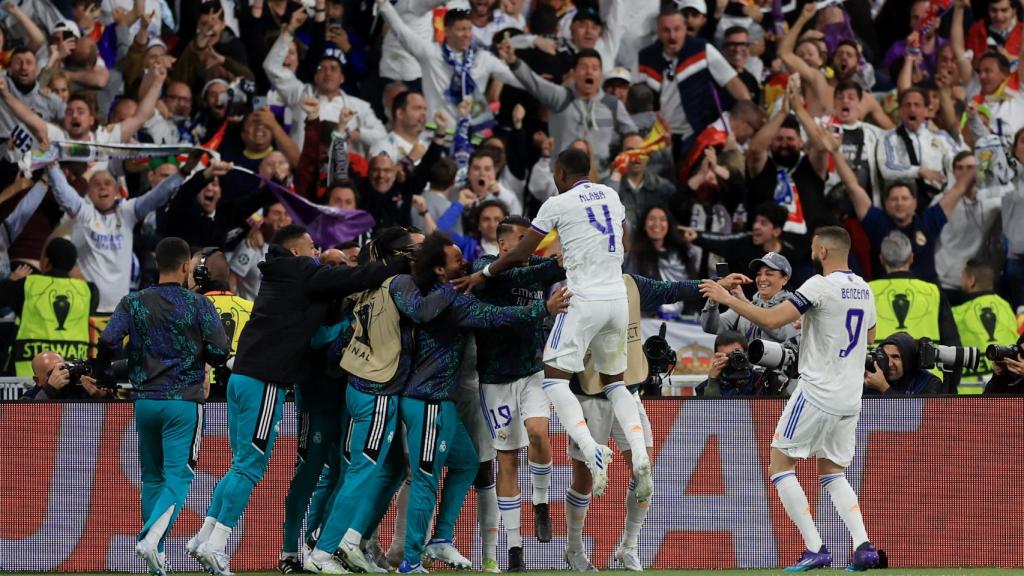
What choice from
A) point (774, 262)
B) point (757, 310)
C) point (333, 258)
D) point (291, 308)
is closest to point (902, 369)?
point (774, 262)

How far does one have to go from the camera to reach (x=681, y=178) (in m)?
17.8

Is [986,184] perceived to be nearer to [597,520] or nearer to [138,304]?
[597,520]

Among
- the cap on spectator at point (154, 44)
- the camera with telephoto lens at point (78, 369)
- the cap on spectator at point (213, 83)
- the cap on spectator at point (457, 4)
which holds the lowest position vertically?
the camera with telephoto lens at point (78, 369)

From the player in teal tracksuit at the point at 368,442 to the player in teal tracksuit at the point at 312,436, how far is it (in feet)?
1.39

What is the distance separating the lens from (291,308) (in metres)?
10.6

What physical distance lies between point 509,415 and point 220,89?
7.75 meters

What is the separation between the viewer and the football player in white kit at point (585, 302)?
34.0 ft

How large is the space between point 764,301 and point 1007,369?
1.92 m

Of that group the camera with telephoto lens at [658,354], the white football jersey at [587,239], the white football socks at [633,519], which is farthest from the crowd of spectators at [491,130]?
the white football jersey at [587,239]

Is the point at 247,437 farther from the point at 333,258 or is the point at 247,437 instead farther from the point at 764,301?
the point at 764,301

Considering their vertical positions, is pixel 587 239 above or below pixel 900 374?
above

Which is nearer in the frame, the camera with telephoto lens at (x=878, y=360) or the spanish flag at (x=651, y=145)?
the camera with telephoto lens at (x=878, y=360)

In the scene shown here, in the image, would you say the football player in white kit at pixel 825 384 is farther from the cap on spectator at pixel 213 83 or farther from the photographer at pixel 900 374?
the cap on spectator at pixel 213 83

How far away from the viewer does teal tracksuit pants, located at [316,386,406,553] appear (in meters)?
10.5
